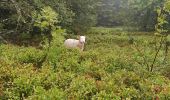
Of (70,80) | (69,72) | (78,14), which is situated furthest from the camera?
(78,14)

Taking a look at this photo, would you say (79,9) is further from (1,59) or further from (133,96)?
(133,96)

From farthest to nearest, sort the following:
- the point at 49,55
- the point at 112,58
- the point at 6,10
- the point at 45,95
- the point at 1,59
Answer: the point at 6,10 < the point at 112,58 < the point at 49,55 < the point at 1,59 < the point at 45,95

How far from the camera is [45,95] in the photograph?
1062 centimetres

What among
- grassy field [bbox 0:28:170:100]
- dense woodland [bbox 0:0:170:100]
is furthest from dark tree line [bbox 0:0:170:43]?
grassy field [bbox 0:28:170:100]

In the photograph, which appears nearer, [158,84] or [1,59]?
[158,84]

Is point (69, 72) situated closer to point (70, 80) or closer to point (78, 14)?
point (70, 80)

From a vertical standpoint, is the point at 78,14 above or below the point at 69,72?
below

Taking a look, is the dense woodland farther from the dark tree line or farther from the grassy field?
the dark tree line

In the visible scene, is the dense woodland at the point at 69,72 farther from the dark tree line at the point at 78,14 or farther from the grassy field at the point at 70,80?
the dark tree line at the point at 78,14

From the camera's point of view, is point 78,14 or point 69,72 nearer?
point 69,72

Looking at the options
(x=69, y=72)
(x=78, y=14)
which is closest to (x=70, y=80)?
(x=69, y=72)

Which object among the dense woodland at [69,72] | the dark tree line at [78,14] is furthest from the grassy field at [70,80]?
the dark tree line at [78,14]

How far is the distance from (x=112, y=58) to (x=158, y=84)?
193 inches

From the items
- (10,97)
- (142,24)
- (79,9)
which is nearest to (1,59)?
(10,97)
